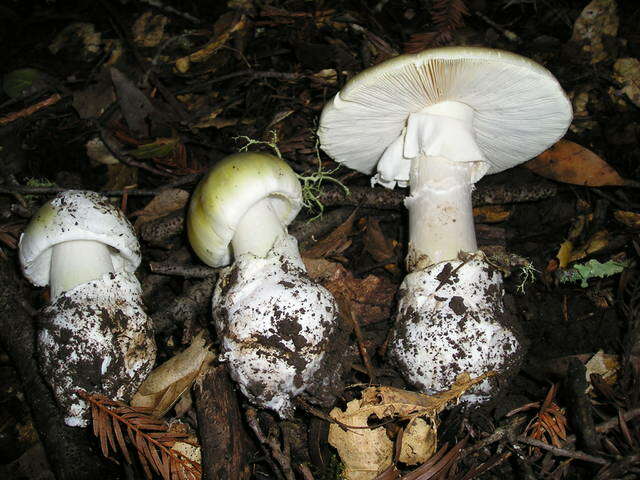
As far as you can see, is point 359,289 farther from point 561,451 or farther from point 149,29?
point 149,29

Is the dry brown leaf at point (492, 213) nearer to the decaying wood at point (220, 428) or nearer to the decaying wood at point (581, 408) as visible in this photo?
the decaying wood at point (581, 408)

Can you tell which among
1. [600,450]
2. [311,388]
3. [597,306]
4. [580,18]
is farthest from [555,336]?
[580,18]

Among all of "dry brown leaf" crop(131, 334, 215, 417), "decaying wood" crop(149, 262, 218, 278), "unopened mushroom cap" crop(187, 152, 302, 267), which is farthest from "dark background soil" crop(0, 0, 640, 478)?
"unopened mushroom cap" crop(187, 152, 302, 267)

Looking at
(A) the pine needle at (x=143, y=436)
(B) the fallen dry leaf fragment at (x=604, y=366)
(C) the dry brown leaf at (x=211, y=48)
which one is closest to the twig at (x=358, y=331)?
(A) the pine needle at (x=143, y=436)

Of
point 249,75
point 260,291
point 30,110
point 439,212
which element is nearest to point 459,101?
point 439,212

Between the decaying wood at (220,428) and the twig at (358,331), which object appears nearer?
the decaying wood at (220,428)

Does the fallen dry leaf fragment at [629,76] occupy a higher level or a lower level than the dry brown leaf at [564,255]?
higher

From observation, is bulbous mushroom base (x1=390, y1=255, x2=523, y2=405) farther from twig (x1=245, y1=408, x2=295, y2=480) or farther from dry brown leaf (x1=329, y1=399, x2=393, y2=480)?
twig (x1=245, y1=408, x2=295, y2=480)
